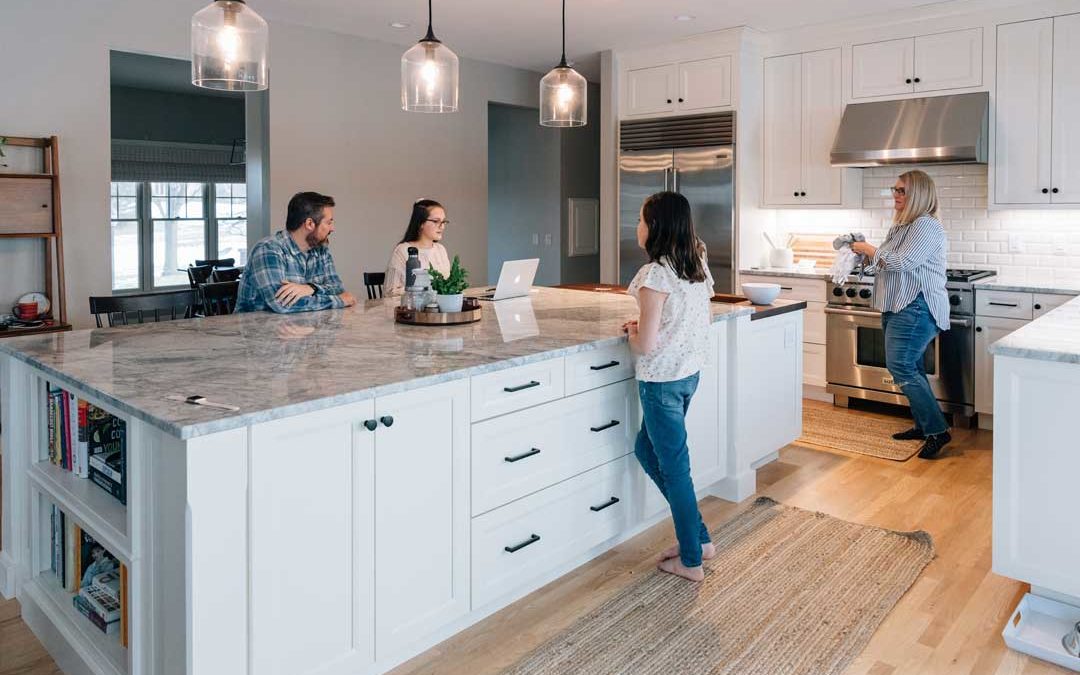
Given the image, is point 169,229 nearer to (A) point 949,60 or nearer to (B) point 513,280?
(B) point 513,280

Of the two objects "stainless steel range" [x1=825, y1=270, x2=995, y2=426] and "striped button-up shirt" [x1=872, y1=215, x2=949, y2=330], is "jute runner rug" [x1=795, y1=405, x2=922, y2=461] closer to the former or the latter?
"stainless steel range" [x1=825, y1=270, x2=995, y2=426]

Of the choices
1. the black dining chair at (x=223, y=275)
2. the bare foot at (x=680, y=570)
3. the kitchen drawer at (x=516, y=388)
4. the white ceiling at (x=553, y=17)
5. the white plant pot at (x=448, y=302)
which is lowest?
the bare foot at (x=680, y=570)

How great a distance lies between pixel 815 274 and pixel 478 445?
3.88 m

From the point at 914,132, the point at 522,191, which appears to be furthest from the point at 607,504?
the point at 522,191

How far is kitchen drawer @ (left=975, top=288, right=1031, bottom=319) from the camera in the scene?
15.7ft

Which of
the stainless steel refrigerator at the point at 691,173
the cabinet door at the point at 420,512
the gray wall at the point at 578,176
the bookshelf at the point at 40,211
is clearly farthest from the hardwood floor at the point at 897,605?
the gray wall at the point at 578,176

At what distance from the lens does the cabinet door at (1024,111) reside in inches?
194

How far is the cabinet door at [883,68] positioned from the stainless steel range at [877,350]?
4.08 feet

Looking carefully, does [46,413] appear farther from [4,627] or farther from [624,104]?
[624,104]

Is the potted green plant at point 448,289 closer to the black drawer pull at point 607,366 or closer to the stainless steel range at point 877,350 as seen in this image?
the black drawer pull at point 607,366

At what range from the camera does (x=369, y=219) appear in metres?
6.39

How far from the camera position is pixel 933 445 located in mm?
4484

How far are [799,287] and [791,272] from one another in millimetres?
150

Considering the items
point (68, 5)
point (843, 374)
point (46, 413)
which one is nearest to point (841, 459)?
point (843, 374)
